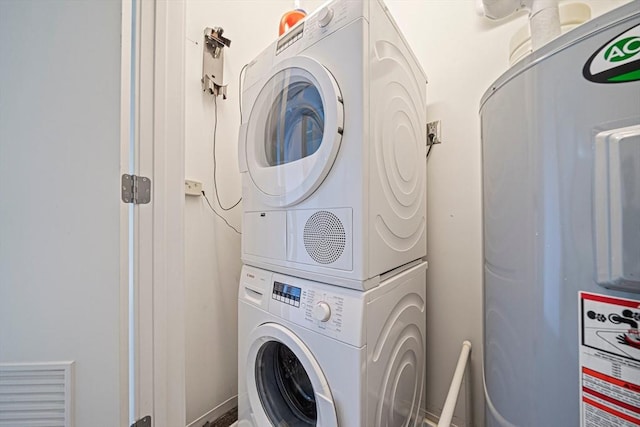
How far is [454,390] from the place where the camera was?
984 millimetres

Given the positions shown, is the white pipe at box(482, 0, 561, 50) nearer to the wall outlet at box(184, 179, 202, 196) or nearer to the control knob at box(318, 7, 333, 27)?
the control knob at box(318, 7, 333, 27)

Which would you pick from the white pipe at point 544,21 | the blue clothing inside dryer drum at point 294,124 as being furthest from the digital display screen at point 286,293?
the white pipe at point 544,21

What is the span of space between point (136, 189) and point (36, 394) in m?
0.71

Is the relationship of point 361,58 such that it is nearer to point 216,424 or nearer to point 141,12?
point 141,12

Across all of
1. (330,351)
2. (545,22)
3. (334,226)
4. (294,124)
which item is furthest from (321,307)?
(545,22)

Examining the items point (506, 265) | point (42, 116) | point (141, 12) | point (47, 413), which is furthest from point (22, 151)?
point (506, 265)

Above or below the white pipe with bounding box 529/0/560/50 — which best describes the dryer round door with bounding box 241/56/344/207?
below

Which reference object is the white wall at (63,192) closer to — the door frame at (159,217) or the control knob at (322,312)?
the door frame at (159,217)

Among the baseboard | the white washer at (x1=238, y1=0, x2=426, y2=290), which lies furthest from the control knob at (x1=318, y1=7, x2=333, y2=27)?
the baseboard

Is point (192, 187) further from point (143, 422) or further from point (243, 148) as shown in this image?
point (143, 422)

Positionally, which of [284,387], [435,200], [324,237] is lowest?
[284,387]

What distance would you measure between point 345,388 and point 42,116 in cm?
128

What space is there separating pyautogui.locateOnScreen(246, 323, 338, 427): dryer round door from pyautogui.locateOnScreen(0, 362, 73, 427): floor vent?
1.89 ft

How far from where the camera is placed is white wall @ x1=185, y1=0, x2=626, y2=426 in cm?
121
